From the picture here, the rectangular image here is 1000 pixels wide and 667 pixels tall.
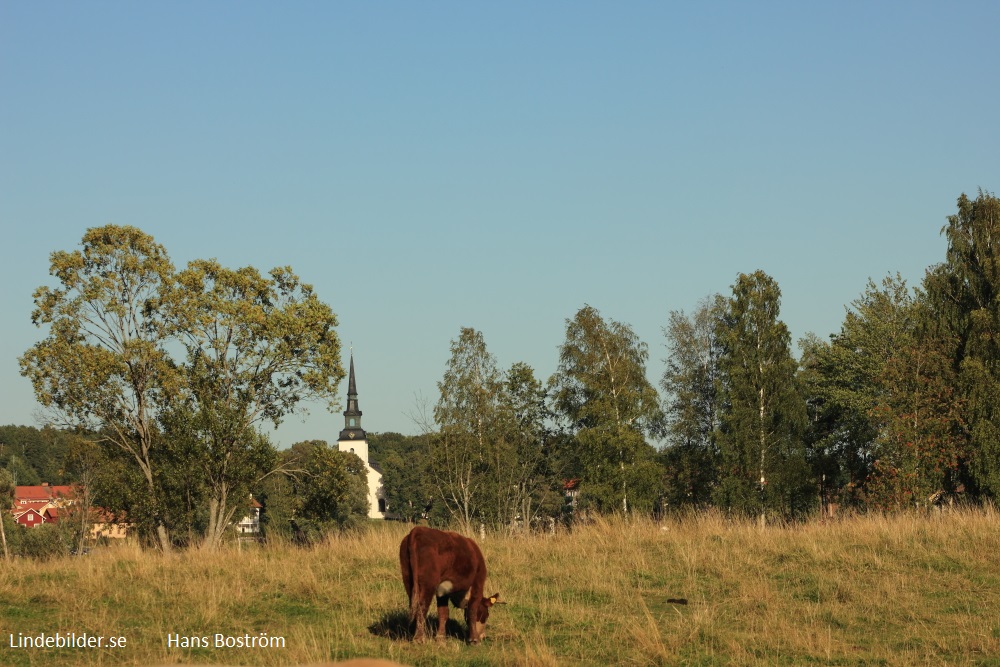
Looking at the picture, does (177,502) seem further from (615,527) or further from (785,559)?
(785,559)

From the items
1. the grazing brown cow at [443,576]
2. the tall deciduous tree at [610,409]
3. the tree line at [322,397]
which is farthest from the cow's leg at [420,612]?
the tall deciduous tree at [610,409]

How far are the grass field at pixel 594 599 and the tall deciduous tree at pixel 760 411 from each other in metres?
30.5

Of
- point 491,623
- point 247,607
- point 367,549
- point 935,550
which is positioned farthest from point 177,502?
point 935,550

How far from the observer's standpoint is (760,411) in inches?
2002

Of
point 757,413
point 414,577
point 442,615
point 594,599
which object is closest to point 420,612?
point 442,615

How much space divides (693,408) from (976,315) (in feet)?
84.3

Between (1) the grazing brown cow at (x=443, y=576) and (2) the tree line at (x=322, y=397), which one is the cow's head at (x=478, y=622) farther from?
(2) the tree line at (x=322, y=397)

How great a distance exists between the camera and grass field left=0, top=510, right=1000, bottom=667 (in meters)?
11.1

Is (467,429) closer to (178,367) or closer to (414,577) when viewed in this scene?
(178,367)

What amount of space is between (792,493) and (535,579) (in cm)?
3883

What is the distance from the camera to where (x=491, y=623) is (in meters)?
12.8

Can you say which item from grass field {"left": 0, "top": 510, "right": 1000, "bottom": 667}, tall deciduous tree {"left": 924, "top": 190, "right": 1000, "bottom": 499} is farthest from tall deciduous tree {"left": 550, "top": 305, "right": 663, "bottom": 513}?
grass field {"left": 0, "top": 510, "right": 1000, "bottom": 667}

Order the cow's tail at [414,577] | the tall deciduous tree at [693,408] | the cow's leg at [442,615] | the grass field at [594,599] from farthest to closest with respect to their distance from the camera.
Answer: the tall deciduous tree at [693,408]
the cow's leg at [442,615]
the cow's tail at [414,577]
the grass field at [594,599]

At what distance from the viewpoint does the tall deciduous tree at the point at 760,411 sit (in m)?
49.8
